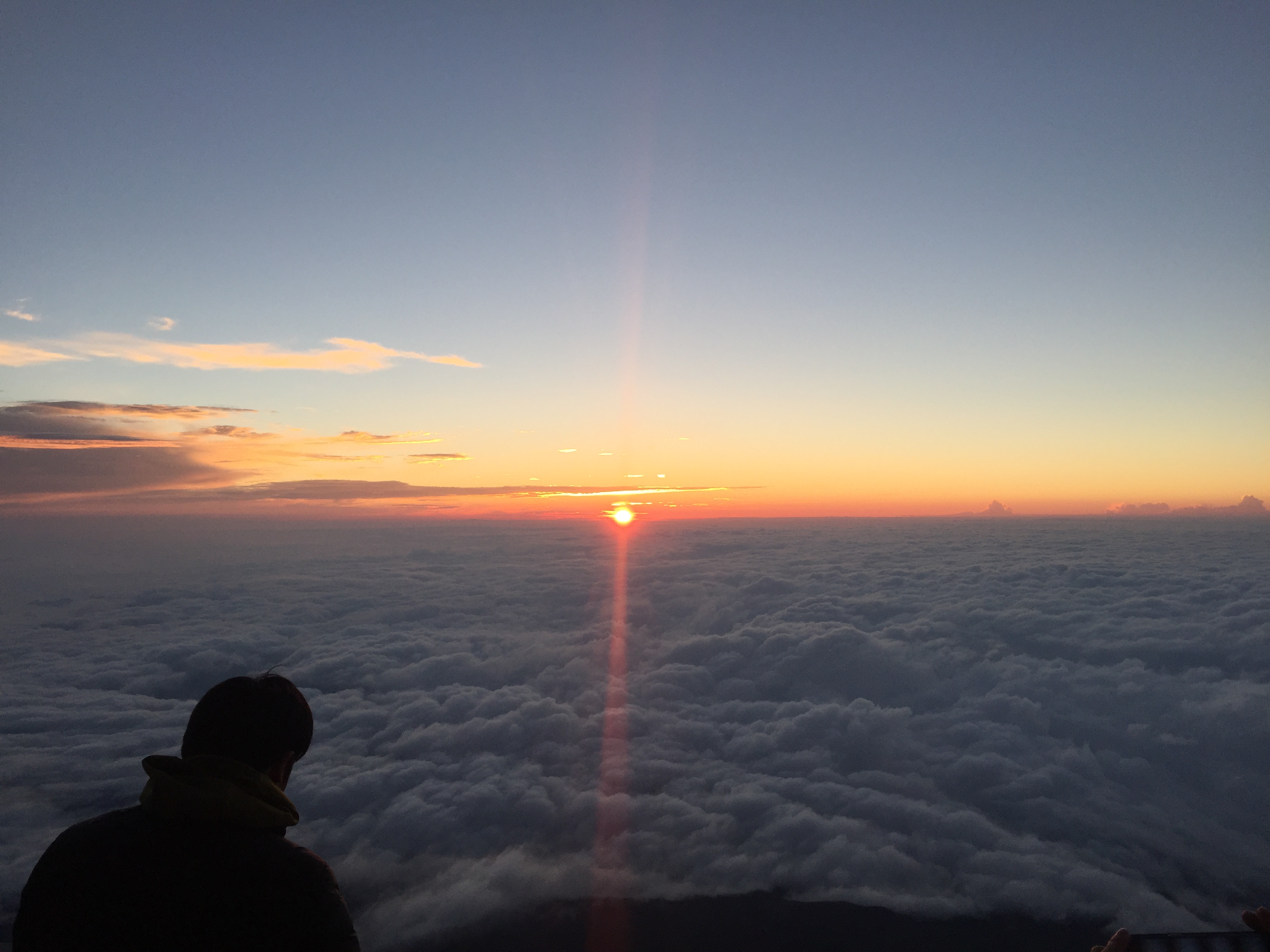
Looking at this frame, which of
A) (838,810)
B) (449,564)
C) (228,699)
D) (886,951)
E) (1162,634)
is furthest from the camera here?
(449,564)

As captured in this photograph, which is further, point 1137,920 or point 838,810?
point 838,810

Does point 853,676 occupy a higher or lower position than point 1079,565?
lower

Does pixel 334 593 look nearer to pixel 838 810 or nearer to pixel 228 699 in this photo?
pixel 838 810

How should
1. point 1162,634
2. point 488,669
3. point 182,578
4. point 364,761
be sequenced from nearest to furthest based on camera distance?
point 364,761 < point 1162,634 < point 488,669 < point 182,578

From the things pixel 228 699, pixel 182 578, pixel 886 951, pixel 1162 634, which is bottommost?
pixel 182 578

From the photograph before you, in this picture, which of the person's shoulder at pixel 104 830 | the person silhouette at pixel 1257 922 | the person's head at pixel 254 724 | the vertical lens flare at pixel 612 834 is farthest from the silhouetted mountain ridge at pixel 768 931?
the person's shoulder at pixel 104 830

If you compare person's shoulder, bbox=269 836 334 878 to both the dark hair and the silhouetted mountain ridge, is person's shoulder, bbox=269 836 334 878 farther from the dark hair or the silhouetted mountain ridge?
the silhouetted mountain ridge

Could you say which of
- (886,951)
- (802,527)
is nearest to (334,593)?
(886,951)
